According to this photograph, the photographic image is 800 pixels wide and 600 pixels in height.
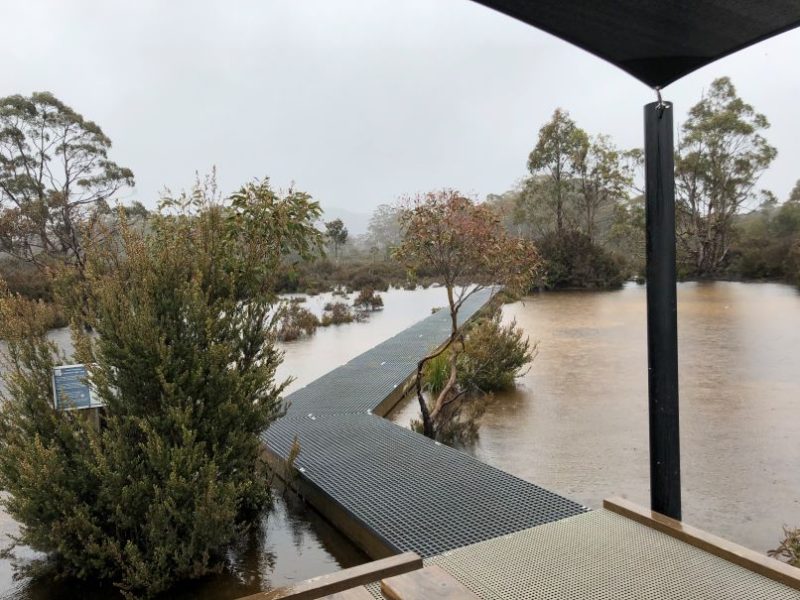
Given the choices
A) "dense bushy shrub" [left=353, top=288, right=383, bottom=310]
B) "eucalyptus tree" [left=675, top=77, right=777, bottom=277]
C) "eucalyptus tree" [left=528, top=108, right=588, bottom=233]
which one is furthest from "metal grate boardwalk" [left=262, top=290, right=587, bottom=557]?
"eucalyptus tree" [left=675, top=77, right=777, bottom=277]

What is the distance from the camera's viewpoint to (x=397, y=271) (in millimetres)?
23516

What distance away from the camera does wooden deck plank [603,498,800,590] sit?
1634mm

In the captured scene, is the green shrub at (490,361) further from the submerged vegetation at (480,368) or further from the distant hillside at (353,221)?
the distant hillside at (353,221)

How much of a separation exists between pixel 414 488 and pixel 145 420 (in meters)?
1.29

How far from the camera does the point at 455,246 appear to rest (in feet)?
14.2

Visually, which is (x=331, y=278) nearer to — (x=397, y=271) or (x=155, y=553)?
(x=397, y=271)

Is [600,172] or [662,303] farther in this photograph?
[600,172]

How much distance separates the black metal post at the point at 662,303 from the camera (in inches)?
77.0

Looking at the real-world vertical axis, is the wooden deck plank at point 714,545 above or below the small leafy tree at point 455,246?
below

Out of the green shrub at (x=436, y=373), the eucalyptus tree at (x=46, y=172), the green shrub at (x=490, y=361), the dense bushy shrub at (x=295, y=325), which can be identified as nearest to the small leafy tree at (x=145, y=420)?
the green shrub at (x=436, y=373)

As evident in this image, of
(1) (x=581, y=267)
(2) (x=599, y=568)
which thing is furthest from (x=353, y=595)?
(1) (x=581, y=267)

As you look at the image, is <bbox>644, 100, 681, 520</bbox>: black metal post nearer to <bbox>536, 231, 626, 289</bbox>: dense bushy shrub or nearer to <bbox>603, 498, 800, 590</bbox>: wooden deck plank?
<bbox>603, 498, 800, 590</bbox>: wooden deck plank

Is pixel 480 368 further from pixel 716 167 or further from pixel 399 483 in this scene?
pixel 716 167

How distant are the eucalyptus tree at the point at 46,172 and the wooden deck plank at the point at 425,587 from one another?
15002mm
